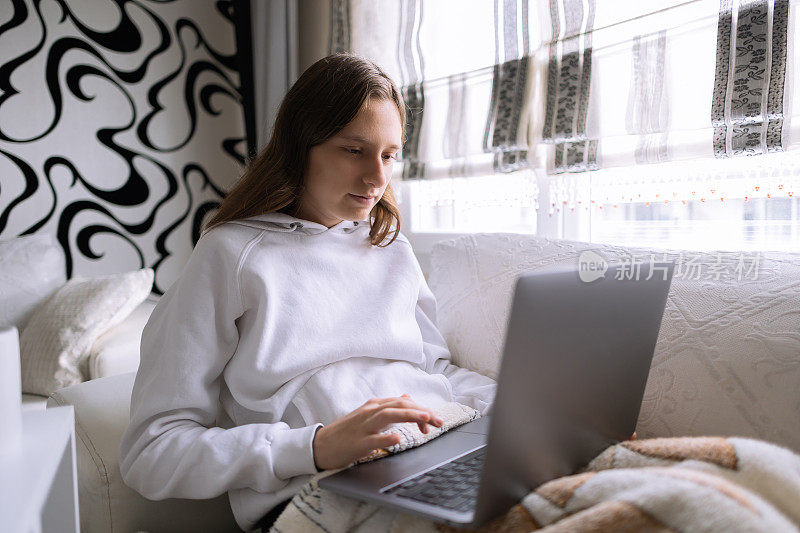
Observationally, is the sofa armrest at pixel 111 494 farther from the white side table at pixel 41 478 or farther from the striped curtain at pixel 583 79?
the striped curtain at pixel 583 79

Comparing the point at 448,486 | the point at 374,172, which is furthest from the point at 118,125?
the point at 448,486

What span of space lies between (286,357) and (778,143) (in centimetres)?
103

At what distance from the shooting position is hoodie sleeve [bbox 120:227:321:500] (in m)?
0.85

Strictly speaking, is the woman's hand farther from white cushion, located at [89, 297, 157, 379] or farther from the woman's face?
white cushion, located at [89, 297, 157, 379]

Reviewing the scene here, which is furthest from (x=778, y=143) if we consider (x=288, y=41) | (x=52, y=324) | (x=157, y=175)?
(x=157, y=175)

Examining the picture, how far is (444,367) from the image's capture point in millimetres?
1279

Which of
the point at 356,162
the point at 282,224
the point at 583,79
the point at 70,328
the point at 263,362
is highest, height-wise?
the point at 583,79

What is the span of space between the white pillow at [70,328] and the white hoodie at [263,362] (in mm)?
978

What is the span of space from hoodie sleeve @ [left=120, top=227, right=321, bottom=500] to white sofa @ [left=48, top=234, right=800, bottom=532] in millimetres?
134

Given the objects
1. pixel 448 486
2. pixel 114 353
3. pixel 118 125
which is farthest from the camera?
pixel 118 125

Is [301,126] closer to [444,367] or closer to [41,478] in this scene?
[444,367]

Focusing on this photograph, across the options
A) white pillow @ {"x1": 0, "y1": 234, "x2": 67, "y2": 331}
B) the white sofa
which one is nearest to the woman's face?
the white sofa

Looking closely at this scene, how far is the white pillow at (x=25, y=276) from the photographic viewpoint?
2062 millimetres

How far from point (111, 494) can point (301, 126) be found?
2.27 feet
